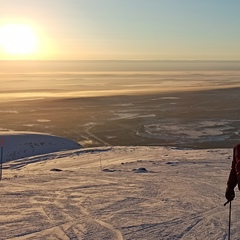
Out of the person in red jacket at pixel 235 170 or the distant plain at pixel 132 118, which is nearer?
the person in red jacket at pixel 235 170

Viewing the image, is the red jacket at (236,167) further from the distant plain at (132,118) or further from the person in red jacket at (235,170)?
the distant plain at (132,118)

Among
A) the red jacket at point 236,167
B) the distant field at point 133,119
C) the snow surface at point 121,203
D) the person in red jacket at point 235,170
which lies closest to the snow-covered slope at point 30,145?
the distant field at point 133,119

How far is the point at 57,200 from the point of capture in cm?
1080

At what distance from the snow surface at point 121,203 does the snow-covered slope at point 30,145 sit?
342 inches

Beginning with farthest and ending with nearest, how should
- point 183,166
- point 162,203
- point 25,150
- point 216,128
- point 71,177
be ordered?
point 216,128 → point 25,150 → point 183,166 → point 71,177 → point 162,203

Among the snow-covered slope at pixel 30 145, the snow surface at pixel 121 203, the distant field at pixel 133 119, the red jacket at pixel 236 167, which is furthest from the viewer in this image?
the distant field at pixel 133 119

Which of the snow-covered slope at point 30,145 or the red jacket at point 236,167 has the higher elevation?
the red jacket at point 236,167

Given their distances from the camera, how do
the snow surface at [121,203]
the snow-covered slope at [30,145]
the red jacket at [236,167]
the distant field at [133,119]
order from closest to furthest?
the red jacket at [236,167]
the snow surface at [121,203]
the snow-covered slope at [30,145]
the distant field at [133,119]

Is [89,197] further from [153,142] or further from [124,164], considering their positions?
[153,142]

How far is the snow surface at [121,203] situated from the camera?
8.49 meters

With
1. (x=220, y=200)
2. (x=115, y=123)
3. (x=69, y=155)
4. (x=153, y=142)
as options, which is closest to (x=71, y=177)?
(x=220, y=200)

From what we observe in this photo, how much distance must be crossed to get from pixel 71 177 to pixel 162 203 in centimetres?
455

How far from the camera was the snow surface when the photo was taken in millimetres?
8492

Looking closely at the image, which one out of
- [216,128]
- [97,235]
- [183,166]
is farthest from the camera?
[216,128]
